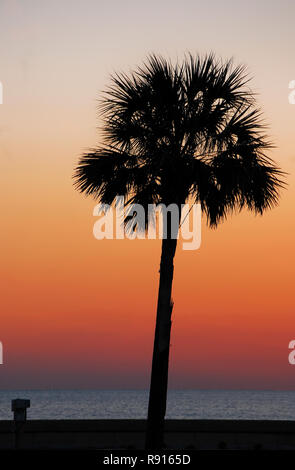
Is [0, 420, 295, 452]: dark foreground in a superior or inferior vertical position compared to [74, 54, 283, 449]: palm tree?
inferior

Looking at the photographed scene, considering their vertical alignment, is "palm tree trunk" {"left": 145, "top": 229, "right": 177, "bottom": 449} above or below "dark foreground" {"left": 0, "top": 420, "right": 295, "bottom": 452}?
above

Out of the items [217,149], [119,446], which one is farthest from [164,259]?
[119,446]

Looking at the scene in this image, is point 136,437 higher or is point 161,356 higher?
point 161,356

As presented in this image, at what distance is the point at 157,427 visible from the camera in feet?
76.0

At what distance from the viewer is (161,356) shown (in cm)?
2370

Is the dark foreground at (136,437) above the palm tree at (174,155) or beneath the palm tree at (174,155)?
beneath

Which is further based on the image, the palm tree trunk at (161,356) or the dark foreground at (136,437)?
the dark foreground at (136,437)

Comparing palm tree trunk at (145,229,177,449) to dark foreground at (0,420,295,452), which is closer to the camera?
palm tree trunk at (145,229,177,449)

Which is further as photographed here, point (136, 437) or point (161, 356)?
point (136, 437)

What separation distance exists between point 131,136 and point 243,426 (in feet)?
35.7

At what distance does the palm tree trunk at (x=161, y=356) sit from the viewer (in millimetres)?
23188

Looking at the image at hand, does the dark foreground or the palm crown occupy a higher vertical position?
the palm crown

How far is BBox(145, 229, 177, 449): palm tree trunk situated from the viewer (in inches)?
913
